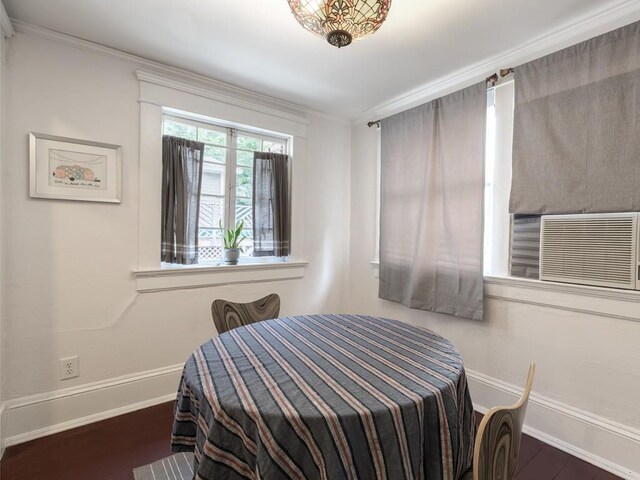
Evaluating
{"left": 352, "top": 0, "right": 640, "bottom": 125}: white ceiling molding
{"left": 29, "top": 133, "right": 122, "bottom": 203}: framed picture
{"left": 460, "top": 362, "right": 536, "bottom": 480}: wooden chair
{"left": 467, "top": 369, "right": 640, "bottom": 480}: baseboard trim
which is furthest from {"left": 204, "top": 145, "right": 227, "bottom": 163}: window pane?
{"left": 467, "top": 369, "right": 640, "bottom": 480}: baseboard trim

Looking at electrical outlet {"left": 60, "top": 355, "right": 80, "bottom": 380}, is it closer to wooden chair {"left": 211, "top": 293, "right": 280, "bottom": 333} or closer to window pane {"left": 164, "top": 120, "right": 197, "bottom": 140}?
wooden chair {"left": 211, "top": 293, "right": 280, "bottom": 333}

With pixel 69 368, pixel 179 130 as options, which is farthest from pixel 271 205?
pixel 69 368

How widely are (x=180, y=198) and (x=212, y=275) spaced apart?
64 centimetres

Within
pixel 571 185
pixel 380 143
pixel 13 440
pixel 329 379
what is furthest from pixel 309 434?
pixel 380 143

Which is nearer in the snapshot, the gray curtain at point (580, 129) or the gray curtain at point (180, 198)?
the gray curtain at point (580, 129)

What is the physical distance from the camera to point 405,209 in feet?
8.96

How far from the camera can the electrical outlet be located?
1990 mm

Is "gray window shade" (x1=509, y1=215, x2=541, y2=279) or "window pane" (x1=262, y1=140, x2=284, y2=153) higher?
"window pane" (x1=262, y1=140, x2=284, y2=153)

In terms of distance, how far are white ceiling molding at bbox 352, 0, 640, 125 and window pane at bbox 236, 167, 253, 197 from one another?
1415 millimetres

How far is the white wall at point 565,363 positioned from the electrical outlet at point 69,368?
254 centimetres

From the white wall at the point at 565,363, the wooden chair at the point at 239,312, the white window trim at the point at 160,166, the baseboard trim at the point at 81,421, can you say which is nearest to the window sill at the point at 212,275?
the white window trim at the point at 160,166

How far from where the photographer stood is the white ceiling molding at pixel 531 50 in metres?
1.65

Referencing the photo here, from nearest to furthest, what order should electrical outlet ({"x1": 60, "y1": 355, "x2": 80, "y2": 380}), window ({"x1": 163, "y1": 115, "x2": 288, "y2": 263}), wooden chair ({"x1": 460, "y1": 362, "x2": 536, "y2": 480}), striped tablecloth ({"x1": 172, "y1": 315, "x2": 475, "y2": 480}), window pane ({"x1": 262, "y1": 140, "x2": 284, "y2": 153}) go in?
→ 1. wooden chair ({"x1": 460, "y1": 362, "x2": 536, "y2": 480})
2. striped tablecloth ({"x1": 172, "y1": 315, "x2": 475, "y2": 480})
3. electrical outlet ({"x1": 60, "y1": 355, "x2": 80, "y2": 380})
4. window ({"x1": 163, "y1": 115, "x2": 288, "y2": 263})
5. window pane ({"x1": 262, "y1": 140, "x2": 284, "y2": 153})

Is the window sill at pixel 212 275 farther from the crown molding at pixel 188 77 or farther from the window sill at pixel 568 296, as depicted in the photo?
the window sill at pixel 568 296
